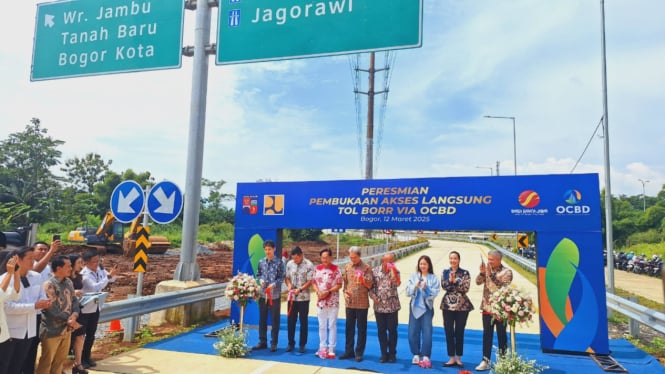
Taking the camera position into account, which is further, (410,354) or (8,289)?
(410,354)

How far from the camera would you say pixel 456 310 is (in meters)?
6.41

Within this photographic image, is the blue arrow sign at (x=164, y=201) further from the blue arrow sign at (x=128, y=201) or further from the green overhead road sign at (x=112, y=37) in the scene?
the green overhead road sign at (x=112, y=37)

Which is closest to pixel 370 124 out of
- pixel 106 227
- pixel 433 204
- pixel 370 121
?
pixel 370 121

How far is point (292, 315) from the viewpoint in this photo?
716 centimetres

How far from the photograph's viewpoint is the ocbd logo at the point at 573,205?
7.05 metres

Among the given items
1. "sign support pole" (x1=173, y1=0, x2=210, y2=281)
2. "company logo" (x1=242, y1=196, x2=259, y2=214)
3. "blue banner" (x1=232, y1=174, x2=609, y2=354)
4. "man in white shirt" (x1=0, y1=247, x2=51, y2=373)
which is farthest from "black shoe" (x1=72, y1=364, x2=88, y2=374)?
"company logo" (x1=242, y1=196, x2=259, y2=214)

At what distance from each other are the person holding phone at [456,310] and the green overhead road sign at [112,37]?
5839 mm

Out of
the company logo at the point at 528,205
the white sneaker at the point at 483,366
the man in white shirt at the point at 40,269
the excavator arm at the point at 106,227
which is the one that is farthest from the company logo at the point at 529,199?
the excavator arm at the point at 106,227

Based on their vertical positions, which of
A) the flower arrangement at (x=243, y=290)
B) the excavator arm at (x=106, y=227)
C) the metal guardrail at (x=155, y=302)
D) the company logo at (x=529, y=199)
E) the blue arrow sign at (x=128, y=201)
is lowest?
the metal guardrail at (x=155, y=302)

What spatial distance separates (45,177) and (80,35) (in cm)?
4744

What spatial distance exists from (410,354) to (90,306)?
15.3 feet

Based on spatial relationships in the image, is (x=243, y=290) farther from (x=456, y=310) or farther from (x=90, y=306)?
(x=456, y=310)

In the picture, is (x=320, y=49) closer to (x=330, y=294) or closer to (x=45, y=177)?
(x=330, y=294)

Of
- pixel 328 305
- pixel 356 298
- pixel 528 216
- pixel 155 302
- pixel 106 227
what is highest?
pixel 528 216
